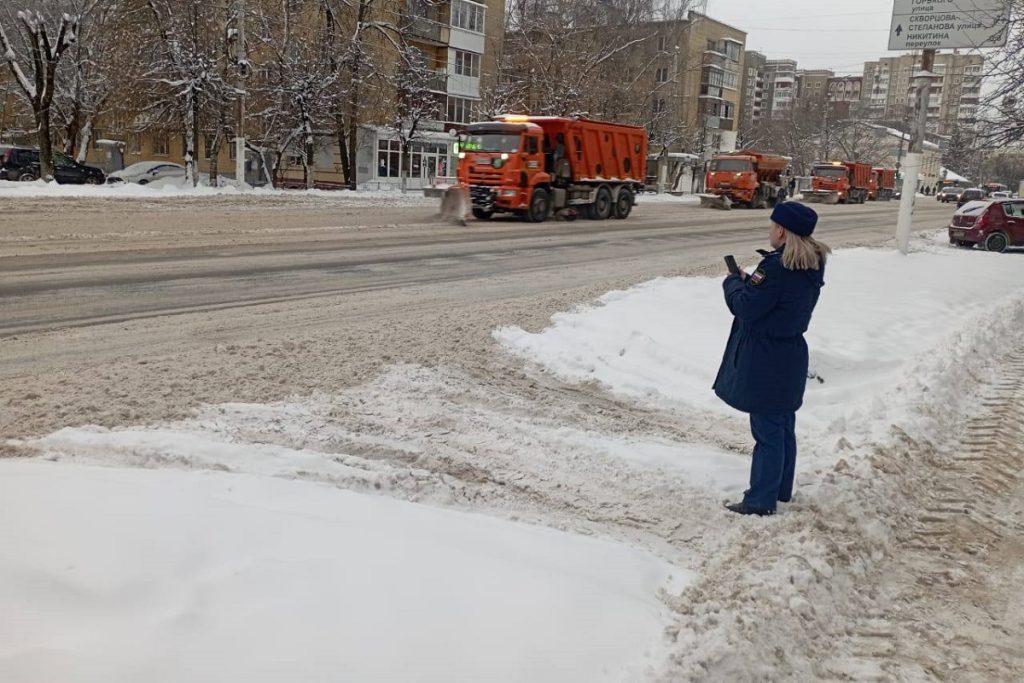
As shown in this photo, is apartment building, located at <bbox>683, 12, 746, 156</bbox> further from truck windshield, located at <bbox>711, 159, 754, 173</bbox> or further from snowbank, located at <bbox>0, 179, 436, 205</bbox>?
snowbank, located at <bbox>0, 179, 436, 205</bbox>

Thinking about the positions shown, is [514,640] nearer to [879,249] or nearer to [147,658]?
[147,658]

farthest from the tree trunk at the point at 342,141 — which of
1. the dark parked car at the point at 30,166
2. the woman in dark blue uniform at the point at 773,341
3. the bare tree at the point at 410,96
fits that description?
the woman in dark blue uniform at the point at 773,341

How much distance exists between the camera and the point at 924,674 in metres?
3.19

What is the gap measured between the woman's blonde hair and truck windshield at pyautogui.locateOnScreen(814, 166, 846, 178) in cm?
5284

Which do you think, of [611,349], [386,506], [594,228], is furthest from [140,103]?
[386,506]

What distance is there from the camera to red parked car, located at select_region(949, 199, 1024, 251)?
24062mm

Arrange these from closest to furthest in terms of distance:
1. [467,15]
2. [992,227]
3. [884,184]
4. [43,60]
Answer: [992,227]
[43,60]
[467,15]
[884,184]

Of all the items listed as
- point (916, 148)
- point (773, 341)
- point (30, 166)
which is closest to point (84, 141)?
point (30, 166)

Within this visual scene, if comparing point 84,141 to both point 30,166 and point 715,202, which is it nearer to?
point 30,166

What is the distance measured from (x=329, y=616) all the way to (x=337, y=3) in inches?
1535

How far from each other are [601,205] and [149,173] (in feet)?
71.6

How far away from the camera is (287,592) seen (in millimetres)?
2963

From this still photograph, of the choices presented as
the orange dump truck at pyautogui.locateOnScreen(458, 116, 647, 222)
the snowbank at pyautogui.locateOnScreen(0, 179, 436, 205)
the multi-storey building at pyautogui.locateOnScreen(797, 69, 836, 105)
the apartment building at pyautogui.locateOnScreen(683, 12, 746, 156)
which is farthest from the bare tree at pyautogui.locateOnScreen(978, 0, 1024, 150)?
the multi-storey building at pyautogui.locateOnScreen(797, 69, 836, 105)

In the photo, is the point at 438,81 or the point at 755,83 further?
the point at 755,83
